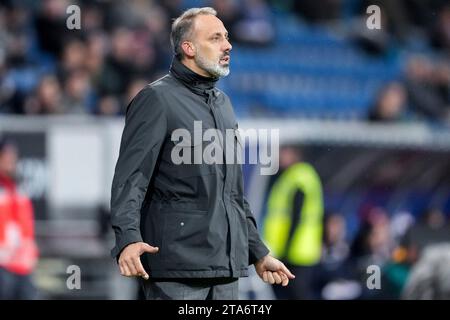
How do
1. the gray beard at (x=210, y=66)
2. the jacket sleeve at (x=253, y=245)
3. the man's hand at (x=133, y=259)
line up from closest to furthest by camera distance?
the man's hand at (x=133, y=259)
the gray beard at (x=210, y=66)
the jacket sleeve at (x=253, y=245)

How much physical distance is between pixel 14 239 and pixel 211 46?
4.79 m

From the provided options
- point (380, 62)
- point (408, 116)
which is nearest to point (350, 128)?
point (408, 116)

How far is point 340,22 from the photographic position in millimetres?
12859

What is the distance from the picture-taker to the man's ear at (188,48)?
14.4 feet

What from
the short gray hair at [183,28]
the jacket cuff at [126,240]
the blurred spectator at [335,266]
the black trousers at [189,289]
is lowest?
the blurred spectator at [335,266]

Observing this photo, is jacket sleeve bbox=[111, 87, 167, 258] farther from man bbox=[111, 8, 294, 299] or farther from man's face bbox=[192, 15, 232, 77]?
man's face bbox=[192, 15, 232, 77]

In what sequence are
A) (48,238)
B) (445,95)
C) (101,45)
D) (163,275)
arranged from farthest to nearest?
(445,95) → (101,45) → (48,238) → (163,275)

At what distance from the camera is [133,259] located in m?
4.04

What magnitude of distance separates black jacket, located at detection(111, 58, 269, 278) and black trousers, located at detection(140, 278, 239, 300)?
0.04 metres

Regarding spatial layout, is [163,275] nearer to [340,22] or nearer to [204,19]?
[204,19]

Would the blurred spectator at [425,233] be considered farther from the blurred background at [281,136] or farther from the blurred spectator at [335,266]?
the blurred spectator at [335,266]

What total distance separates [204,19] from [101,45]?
6.94 metres

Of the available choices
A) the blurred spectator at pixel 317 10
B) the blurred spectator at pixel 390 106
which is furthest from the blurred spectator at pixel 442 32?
the blurred spectator at pixel 390 106

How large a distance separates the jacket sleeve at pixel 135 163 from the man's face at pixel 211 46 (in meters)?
0.23
